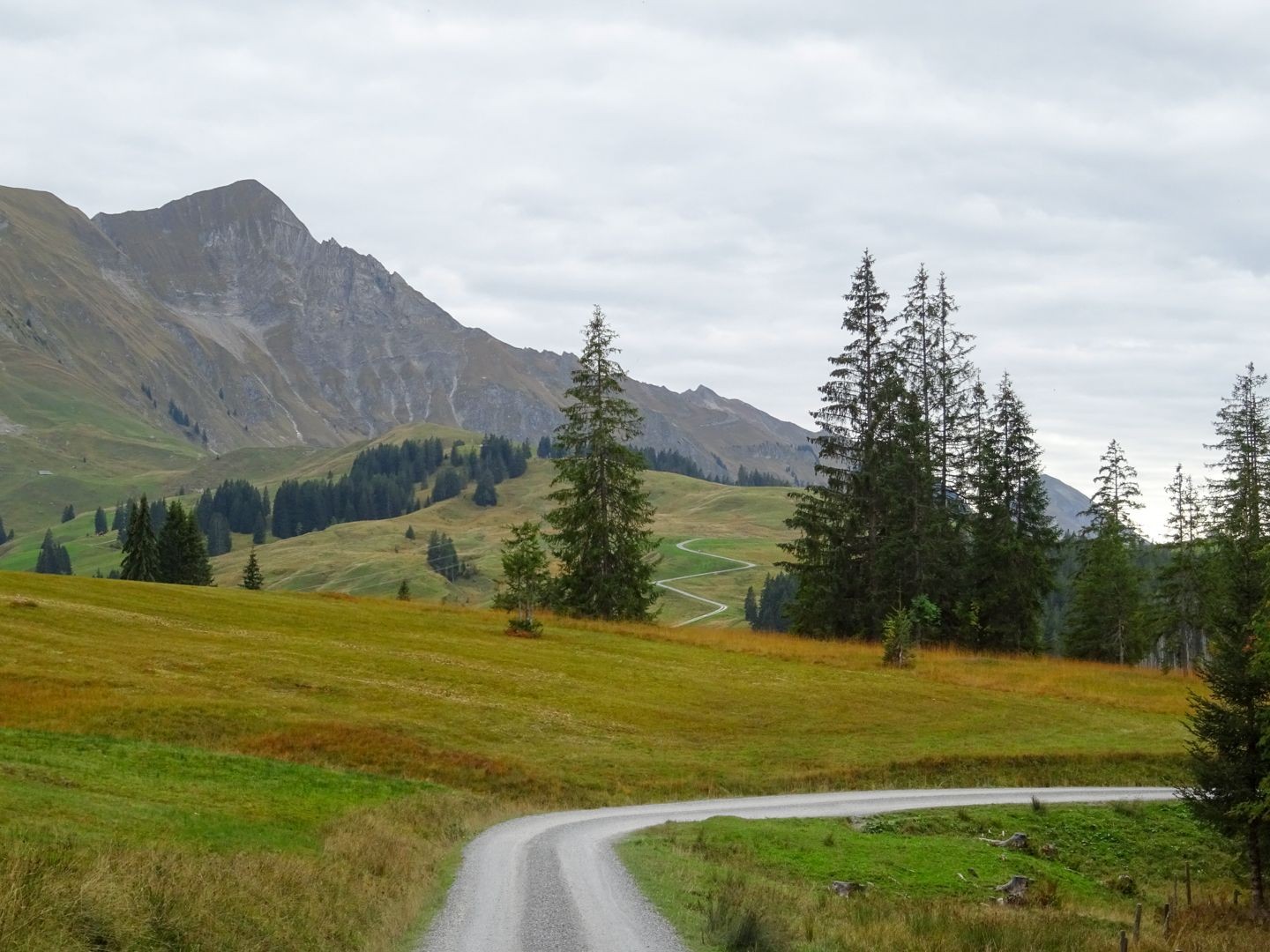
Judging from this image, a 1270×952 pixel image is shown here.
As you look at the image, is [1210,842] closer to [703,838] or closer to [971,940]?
[703,838]

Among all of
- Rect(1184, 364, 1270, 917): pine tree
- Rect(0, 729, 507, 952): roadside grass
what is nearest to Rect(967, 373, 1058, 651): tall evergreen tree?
Rect(1184, 364, 1270, 917): pine tree

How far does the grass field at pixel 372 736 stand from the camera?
15.5 meters

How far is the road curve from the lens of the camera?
16047 millimetres

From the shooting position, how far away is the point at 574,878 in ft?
67.3

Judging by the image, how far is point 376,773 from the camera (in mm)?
32844

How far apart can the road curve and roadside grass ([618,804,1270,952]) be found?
75 centimetres

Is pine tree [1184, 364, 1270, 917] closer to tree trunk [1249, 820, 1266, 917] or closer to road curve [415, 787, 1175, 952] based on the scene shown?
tree trunk [1249, 820, 1266, 917]

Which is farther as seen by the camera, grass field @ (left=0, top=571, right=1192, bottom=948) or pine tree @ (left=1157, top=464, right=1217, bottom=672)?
pine tree @ (left=1157, top=464, right=1217, bottom=672)

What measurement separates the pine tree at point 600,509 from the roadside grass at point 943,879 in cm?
4156

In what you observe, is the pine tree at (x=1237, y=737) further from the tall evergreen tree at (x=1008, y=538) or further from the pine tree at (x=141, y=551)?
the pine tree at (x=141, y=551)

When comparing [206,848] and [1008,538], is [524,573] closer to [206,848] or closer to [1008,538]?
[1008,538]

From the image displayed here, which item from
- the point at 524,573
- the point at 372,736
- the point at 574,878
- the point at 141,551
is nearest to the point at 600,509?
the point at 524,573

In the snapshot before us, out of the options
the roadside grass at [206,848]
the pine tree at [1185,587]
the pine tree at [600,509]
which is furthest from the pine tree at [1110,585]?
the roadside grass at [206,848]

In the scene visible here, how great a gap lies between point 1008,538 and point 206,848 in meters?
63.8
